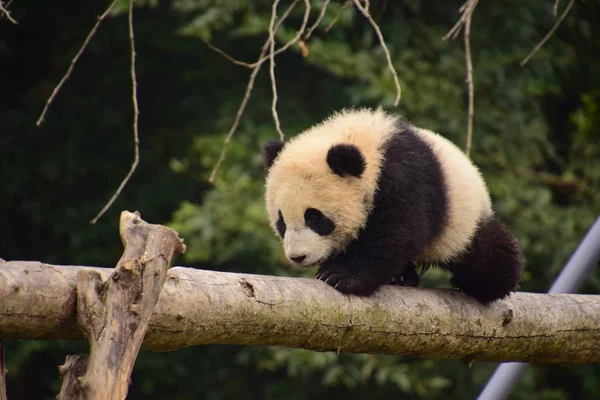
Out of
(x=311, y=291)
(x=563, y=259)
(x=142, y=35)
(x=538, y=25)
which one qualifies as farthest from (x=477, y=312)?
(x=142, y=35)

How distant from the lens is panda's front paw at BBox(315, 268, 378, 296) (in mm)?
3236

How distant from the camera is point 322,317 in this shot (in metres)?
3.06

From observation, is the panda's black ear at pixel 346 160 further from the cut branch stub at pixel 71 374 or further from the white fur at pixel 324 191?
the cut branch stub at pixel 71 374

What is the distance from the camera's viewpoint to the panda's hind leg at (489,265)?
12.0ft

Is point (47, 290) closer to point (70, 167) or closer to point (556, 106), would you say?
point (70, 167)

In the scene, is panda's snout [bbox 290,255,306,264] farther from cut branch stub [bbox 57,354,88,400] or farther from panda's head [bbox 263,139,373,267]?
cut branch stub [bbox 57,354,88,400]

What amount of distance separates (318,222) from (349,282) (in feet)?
1.49

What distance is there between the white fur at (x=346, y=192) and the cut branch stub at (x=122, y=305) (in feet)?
3.95

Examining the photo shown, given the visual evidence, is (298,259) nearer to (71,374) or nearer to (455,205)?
(455,205)

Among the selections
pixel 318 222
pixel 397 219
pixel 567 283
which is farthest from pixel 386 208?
pixel 567 283

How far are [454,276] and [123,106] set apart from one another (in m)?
6.15

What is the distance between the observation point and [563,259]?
7.40m

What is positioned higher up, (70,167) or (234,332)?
(234,332)

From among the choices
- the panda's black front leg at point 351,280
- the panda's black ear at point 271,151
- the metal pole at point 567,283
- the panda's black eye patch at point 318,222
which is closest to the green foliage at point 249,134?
the panda's black ear at point 271,151
